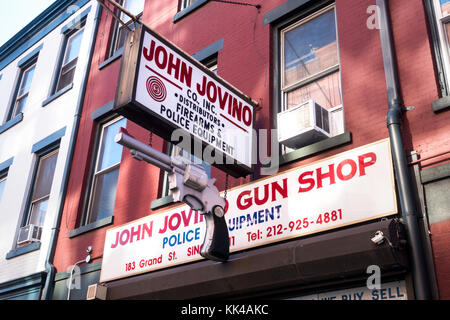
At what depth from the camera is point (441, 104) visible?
18.1 ft

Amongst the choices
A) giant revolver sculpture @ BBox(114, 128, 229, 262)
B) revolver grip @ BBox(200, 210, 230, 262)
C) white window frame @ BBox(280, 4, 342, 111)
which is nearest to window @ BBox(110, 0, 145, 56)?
white window frame @ BBox(280, 4, 342, 111)

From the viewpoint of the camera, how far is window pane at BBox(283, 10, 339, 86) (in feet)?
24.4

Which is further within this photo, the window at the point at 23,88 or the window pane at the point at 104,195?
the window at the point at 23,88

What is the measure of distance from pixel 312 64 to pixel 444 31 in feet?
6.34

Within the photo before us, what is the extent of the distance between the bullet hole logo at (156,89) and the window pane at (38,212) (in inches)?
234

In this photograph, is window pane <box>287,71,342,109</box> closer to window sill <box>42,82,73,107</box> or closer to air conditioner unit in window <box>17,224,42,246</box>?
air conditioner unit in window <box>17,224,42,246</box>

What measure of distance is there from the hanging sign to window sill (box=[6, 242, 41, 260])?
532cm

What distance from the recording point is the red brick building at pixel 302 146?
17.4 ft

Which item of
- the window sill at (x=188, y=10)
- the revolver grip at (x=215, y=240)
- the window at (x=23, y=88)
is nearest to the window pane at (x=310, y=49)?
the window sill at (x=188, y=10)

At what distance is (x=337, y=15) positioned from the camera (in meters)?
7.23

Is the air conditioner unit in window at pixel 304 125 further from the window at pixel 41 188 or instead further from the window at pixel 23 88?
the window at pixel 23 88

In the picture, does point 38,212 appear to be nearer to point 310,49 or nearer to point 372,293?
point 310,49

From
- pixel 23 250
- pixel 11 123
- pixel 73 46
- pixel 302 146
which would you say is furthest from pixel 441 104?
pixel 11 123
